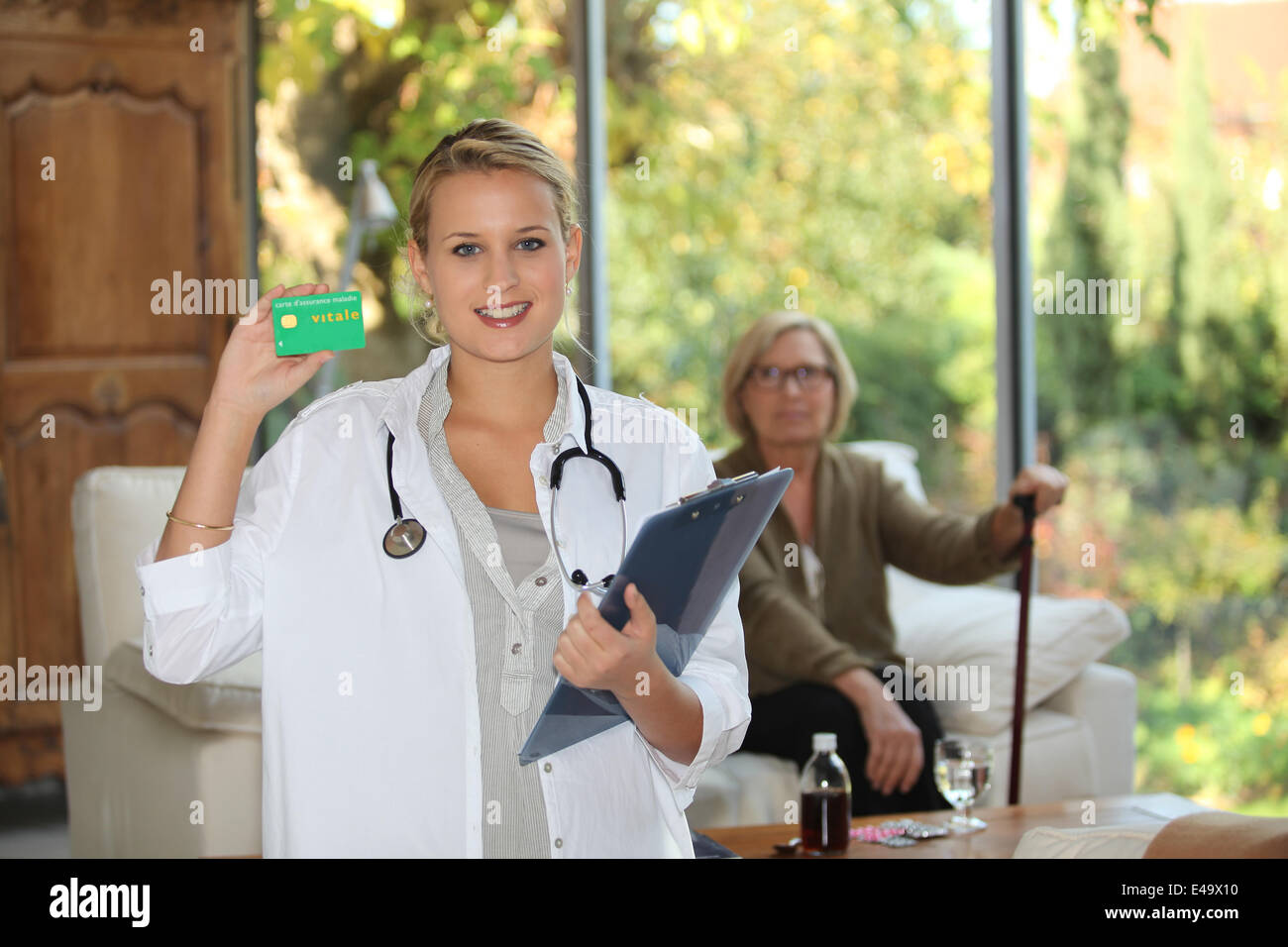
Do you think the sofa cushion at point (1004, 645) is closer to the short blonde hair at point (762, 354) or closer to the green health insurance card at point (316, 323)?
the short blonde hair at point (762, 354)

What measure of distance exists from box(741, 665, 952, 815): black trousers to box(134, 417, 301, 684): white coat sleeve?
135 centimetres

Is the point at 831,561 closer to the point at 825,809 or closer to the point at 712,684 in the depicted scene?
the point at 825,809

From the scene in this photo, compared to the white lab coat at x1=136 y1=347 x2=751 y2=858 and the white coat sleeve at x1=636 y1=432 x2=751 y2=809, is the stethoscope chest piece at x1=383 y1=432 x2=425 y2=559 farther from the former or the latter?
the white coat sleeve at x1=636 y1=432 x2=751 y2=809

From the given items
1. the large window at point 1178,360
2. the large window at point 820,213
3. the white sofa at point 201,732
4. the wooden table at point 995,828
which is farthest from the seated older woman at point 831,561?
the large window at point 820,213

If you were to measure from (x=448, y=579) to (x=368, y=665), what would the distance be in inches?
4.7

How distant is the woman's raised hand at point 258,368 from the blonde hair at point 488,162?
0.23m

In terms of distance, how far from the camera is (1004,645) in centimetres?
274

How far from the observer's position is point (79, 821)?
2.33 m

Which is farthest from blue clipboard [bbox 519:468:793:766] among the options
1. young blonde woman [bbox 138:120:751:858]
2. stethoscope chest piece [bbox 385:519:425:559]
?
stethoscope chest piece [bbox 385:519:425:559]

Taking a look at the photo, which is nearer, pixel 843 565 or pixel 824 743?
pixel 824 743

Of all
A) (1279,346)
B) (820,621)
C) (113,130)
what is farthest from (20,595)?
(1279,346)

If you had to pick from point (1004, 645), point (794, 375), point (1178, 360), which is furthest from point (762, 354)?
point (1178, 360)
